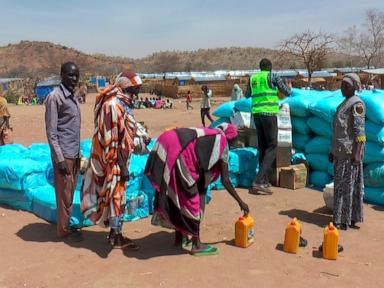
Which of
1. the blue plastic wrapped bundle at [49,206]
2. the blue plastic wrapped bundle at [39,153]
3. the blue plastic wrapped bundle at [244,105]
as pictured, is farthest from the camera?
the blue plastic wrapped bundle at [244,105]

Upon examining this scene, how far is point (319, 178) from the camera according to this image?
6.21 m

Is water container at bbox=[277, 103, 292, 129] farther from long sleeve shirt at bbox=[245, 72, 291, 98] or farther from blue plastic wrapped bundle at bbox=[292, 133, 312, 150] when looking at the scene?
long sleeve shirt at bbox=[245, 72, 291, 98]

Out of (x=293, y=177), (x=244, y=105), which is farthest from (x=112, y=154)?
(x=244, y=105)

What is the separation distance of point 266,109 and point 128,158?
8.42 feet

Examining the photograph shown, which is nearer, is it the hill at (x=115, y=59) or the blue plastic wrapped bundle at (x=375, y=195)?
the blue plastic wrapped bundle at (x=375, y=195)

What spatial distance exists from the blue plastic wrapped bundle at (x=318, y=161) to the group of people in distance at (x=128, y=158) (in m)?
1.69

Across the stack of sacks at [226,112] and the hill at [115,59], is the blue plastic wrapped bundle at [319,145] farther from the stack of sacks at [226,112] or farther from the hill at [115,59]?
the hill at [115,59]

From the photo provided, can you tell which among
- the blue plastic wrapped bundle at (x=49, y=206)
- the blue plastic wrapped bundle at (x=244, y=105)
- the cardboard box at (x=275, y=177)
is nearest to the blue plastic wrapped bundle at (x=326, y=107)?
the cardboard box at (x=275, y=177)

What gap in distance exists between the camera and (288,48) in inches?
1054

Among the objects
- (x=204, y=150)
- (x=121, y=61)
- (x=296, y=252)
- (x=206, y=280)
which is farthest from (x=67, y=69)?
(x=121, y=61)

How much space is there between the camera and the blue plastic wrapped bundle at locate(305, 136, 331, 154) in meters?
6.04

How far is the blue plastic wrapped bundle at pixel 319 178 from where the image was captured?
20.2 feet

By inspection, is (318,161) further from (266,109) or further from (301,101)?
(266,109)

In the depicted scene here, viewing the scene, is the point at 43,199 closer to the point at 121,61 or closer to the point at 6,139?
the point at 6,139
